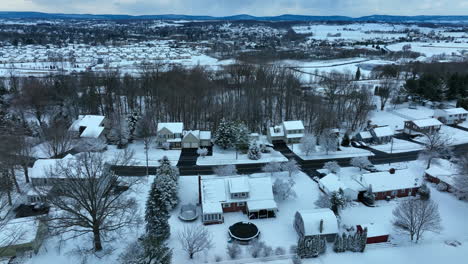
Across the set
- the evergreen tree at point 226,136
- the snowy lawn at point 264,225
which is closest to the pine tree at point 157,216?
the snowy lawn at point 264,225

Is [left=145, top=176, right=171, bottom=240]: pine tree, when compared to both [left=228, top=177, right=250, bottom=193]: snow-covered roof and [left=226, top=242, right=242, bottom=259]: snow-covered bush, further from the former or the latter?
[left=228, top=177, right=250, bottom=193]: snow-covered roof

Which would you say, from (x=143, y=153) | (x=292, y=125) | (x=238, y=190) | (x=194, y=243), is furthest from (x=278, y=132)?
(x=194, y=243)

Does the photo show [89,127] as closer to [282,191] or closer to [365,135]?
[282,191]

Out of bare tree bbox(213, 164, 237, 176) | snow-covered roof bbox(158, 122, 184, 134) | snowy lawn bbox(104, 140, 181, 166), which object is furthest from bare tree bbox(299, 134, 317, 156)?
snow-covered roof bbox(158, 122, 184, 134)

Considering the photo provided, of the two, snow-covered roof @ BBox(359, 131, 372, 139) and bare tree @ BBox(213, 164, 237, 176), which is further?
snow-covered roof @ BBox(359, 131, 372, 139)

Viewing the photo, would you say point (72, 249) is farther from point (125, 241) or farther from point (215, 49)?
point (215, 49)

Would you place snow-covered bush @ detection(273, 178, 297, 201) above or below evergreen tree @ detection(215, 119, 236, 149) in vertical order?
below

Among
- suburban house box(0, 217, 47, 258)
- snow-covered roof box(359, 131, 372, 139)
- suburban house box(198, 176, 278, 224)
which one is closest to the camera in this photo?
suburban house box(0, 217, 47, 258)
